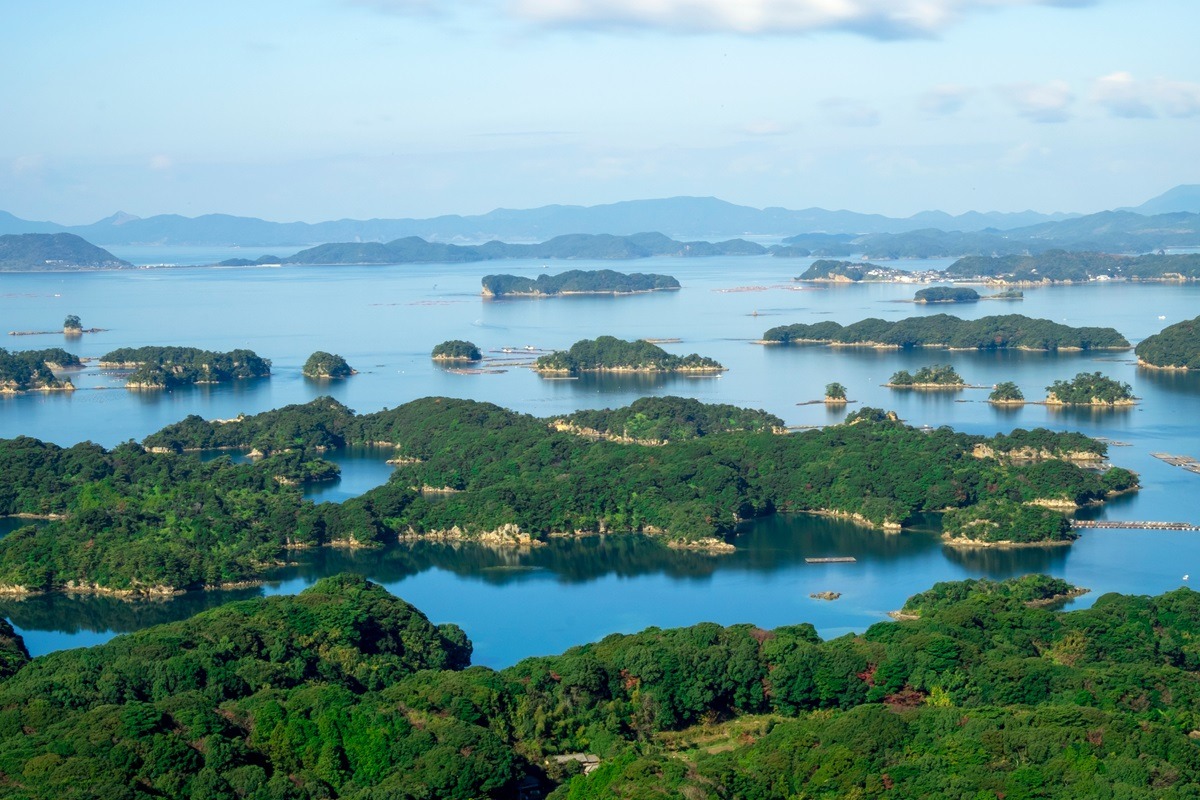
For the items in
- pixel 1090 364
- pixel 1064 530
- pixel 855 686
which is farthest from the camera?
pixel 1090 364

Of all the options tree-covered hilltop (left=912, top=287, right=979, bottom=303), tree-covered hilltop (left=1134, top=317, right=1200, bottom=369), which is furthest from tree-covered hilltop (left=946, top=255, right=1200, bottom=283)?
tree-covered hilltop (left=1134, top=317, right=1200, bottom=369)

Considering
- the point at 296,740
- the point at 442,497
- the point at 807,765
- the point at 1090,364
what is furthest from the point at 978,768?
the point at 1090,364

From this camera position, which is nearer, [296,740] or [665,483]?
[296,740]

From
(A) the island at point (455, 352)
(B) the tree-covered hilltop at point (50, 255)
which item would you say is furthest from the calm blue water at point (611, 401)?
(B) the tree-covered hilltop at point (50, 255)

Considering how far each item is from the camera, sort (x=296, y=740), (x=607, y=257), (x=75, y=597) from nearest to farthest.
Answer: (x=296, y=740), (x=75, y=597), (x=607, y=257)

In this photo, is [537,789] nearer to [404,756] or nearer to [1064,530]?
[404,756]
